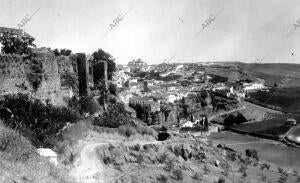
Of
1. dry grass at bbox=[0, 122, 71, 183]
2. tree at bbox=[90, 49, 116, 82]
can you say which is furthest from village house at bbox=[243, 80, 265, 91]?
dry grass at bbox=[0, 122, 71, 183]

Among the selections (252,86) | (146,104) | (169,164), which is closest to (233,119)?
(146,104)

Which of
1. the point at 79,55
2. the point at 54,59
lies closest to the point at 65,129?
the point at 54,59

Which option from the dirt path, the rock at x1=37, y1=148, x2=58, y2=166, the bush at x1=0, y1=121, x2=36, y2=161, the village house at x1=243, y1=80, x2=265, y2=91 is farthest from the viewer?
the village house at x1=243, y1=80, x2=265, y2=91

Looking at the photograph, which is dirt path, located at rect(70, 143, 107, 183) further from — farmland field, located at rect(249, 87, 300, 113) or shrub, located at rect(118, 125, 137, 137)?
farmland field, located at rect(249, 87, 300, 113)

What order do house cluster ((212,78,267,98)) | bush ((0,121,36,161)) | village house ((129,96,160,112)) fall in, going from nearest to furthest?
bush ((0,121,36,161)) → village house ((129,96,160,112)) → house cluster ((212,78,267,98))

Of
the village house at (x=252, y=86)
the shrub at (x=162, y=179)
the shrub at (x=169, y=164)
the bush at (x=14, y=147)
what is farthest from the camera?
the village house at (x=252, y=86)

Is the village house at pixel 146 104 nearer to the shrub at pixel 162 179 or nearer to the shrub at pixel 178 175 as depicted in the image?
the shrub at pixel 178 175

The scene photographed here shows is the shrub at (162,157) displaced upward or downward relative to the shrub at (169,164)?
upward

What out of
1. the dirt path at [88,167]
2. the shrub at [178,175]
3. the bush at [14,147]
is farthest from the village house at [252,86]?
the bush at [14,147]

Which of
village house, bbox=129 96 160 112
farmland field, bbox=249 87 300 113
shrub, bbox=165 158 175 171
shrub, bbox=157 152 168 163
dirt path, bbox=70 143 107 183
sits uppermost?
dirt path, bbox=70 143 107 183

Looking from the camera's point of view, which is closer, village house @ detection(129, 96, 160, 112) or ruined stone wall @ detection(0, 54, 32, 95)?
ruined stone wall @ detection(0, 54, 32, 95)

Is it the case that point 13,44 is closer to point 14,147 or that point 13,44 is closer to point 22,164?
point 14,147

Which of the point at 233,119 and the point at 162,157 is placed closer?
the point at 162,157
